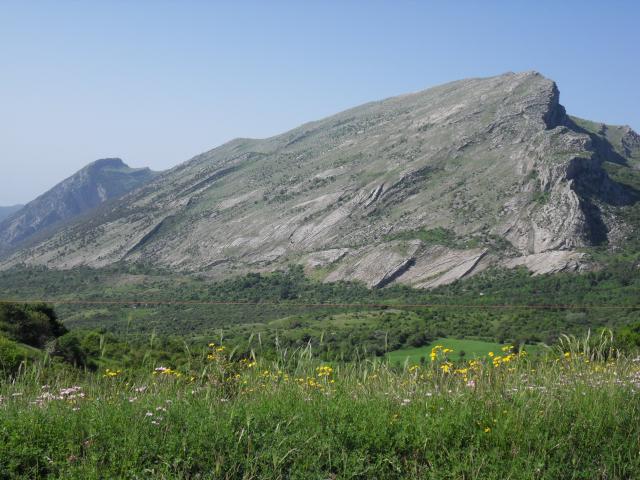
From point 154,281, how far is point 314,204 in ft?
178

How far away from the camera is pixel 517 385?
6605 millimetres

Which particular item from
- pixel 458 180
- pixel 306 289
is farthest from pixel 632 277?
pixel 306 289

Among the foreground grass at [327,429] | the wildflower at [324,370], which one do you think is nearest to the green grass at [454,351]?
the wildflower at [324,370]

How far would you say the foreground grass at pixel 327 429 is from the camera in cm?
480

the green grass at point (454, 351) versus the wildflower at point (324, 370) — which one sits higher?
the wildflower at point (324, 370)

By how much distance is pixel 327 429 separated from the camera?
17.4ft

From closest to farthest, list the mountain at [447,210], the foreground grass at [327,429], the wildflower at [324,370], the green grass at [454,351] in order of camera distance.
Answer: the foreground grass at [327,429]
the wildflower at [324,370]
the green grass at [454,351]
the mountain at [447,210]

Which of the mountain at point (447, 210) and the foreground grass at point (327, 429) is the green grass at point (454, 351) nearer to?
the foreground grass at point (327, 429)

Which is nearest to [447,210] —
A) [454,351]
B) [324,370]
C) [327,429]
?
[454,351]

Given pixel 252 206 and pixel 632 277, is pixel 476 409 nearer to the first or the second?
pixel 632 277

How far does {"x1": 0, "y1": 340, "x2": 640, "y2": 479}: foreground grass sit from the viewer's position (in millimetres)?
4797

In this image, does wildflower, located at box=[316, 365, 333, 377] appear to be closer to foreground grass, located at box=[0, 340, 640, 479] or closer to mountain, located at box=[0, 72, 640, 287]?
foreground grass, located at box=[0, 340, 640, 479]

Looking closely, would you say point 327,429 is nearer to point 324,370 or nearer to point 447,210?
point 324,370

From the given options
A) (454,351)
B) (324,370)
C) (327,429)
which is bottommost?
(454,351)
